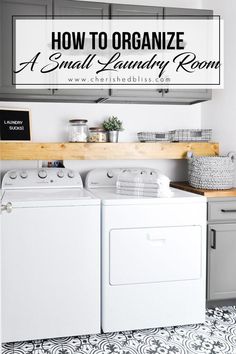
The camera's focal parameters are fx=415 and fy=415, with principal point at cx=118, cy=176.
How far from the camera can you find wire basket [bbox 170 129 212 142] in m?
3.41

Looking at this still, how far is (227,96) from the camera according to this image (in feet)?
10.8

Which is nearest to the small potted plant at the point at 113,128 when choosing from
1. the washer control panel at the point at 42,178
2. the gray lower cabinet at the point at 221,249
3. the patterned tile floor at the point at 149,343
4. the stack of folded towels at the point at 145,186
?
the washer control panel at the point at 42,178

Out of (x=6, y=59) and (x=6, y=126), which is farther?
(x=6, y=126)

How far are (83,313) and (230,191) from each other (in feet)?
4.35

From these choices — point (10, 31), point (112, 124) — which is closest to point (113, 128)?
point (112, 124)

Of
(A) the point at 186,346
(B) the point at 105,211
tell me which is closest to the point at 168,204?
(B) the point at 105,211

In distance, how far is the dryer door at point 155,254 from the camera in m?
2.60

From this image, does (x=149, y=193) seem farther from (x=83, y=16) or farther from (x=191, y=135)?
(x=83, y=16)

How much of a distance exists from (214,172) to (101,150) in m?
0.87

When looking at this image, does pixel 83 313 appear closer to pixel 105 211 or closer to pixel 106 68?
pixel 105 211

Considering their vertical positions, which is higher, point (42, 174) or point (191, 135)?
point (191, 135)

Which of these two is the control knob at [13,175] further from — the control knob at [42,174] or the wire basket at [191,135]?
the wire basket at [191,135]

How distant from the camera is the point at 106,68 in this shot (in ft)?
10.2

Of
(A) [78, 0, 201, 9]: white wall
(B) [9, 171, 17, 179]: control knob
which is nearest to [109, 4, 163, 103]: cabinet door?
(A) [78, 0, 201, 9]: white wall
